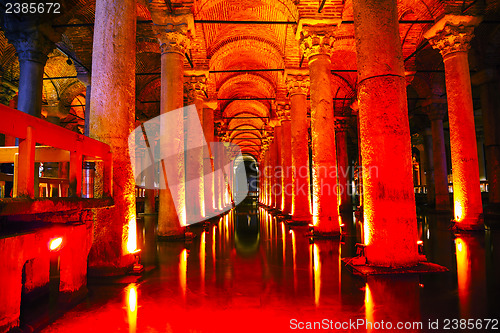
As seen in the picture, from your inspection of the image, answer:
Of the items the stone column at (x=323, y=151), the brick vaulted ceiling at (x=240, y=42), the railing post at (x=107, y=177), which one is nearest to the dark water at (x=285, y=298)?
the railing post at (x=107, y=177)

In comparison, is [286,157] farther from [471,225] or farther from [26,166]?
[26,166]

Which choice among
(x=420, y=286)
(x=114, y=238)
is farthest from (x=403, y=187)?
(x=114, y=238)

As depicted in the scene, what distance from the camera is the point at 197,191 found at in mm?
12914

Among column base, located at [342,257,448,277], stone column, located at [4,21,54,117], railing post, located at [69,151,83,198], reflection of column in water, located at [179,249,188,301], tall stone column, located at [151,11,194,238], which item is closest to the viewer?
railing post, located at [69,151,83,198]

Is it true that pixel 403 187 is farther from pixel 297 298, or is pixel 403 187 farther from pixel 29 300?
pixel 29 300

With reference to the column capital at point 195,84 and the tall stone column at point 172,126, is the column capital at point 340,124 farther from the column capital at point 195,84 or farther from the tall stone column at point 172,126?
the tall stone column at point 172,126

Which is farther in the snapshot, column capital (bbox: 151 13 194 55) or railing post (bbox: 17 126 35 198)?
column capital (bbox: 151 13 194 55)

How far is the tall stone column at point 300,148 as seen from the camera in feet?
40.3

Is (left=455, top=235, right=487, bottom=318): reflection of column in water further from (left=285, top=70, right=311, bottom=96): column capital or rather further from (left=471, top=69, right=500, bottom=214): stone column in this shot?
(left=471, top=69, right=500, bottom=214): stone column

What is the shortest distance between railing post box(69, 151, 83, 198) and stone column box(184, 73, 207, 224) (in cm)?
873

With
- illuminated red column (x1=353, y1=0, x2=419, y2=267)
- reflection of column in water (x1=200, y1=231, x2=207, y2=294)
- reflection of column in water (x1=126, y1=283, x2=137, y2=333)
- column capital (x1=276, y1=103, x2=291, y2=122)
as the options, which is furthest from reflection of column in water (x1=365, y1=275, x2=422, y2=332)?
column capital (x1=276, y1=103, x2=291, y2=122)

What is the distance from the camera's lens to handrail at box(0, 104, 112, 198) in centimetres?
267

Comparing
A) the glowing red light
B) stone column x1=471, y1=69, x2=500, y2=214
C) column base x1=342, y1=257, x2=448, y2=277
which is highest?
stone column x1=471, y1=69, x2=500, y2=214

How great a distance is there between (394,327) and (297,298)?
1158mm
